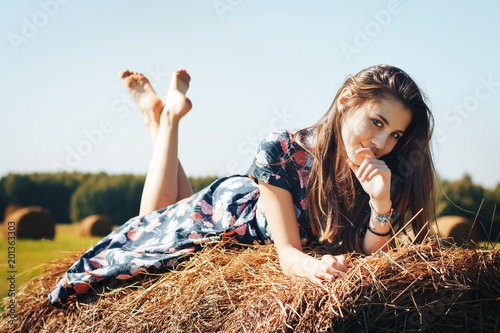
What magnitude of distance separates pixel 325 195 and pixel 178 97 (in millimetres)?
1665

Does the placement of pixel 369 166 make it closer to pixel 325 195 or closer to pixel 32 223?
pixel 325 195

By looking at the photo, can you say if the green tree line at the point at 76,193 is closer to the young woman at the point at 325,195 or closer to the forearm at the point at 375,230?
the young woman at the point at 325,195

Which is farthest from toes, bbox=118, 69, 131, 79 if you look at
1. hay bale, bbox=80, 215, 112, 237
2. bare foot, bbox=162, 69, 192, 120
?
hay bale, bbox=80, 215, 112, 237

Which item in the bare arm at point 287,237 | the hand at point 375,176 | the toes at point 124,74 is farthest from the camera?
the toes at point 124,74

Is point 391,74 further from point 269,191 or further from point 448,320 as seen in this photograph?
point 448,320

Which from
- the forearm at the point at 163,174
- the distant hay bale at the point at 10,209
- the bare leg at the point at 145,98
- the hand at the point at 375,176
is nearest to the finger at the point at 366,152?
the hand at the point at 375,176

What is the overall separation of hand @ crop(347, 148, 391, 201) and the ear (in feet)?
0.92

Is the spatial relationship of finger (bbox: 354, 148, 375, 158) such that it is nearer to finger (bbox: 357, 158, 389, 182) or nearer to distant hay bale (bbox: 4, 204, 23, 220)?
finger (bbox: 357, 158, 389, 182)

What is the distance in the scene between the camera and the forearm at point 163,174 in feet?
10.2

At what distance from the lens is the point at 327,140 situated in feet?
6.84

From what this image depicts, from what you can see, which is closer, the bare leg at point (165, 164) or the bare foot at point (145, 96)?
the bare leg at point (165, 164)

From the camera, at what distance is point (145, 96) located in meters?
3.53

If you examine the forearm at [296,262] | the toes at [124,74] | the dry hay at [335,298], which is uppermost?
the toes at [124,74]

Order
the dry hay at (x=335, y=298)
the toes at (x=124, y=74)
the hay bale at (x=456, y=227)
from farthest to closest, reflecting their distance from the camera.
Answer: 1. the hay bale at (x=456, y=227)
2. the toes at (x=124, y=74)
3. the dry hay at (x=335, y=298)
